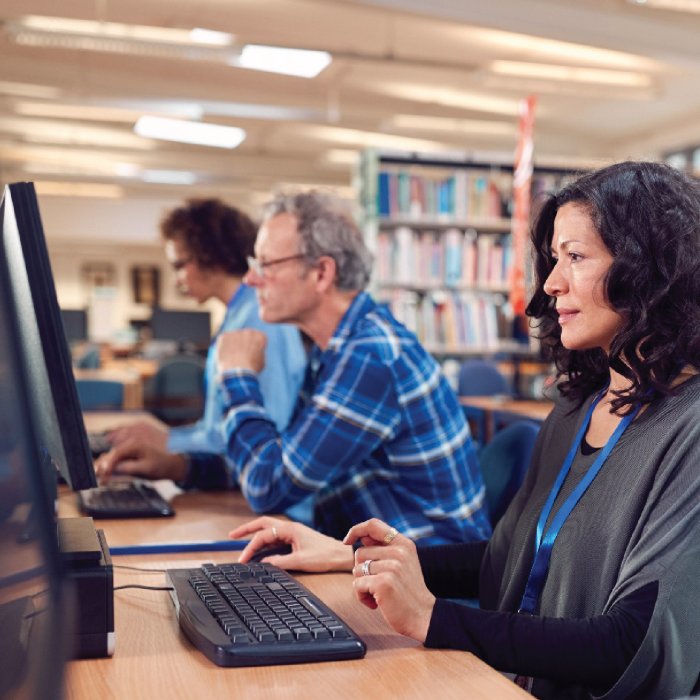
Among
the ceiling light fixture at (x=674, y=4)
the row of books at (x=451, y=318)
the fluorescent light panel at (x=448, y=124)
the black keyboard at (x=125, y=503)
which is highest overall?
the ceiling light fixture at (x=674, y=4)

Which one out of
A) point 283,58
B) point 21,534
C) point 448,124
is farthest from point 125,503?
point 448,124

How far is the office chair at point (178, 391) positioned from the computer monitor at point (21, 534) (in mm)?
6394

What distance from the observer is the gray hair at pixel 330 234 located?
2.02 m

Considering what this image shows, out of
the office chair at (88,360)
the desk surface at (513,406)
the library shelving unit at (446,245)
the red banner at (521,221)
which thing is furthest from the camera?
the office chair at (88,360)

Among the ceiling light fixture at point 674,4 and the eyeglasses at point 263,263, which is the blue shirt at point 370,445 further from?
the ceiling light fixture at point 674,4

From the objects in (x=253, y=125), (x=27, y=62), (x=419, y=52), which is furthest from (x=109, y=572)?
→ (x=253, y=125)

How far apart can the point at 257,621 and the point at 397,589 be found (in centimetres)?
17

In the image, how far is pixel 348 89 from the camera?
9.37 m

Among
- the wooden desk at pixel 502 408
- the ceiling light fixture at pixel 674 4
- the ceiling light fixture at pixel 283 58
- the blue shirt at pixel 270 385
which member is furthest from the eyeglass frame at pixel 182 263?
the ceiling light fixture at pixel 674 4

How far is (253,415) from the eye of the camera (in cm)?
184

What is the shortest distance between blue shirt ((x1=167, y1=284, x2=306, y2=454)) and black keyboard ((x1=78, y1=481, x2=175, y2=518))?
0.89 ft

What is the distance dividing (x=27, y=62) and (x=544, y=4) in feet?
17.7

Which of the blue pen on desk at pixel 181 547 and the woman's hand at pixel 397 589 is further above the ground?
the woman's hand at pixel 397 589

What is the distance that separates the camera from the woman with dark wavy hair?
99 cm
